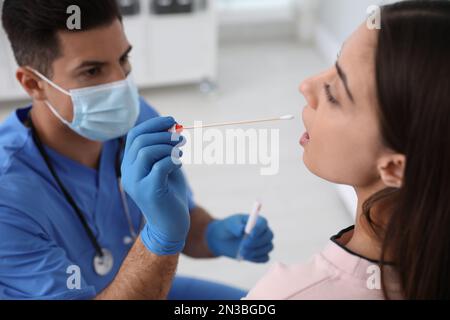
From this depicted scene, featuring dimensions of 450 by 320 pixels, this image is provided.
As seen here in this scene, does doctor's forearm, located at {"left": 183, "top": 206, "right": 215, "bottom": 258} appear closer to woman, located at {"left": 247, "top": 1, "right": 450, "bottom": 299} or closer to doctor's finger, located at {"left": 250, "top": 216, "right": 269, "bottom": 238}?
doctor's finger, located at {"left": 250, "top": 216, "right": 269, "bottom": 238}

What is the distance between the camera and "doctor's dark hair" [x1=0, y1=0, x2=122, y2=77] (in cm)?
107

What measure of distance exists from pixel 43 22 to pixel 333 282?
78cm

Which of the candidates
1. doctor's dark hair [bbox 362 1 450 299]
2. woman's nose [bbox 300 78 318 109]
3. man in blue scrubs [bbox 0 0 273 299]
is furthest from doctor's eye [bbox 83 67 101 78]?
doctor's dark hair [bbox 362 1 450 299]

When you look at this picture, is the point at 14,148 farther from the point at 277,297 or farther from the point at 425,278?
the point at 425,278

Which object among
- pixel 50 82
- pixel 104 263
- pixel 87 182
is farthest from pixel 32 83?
pixel 104 263

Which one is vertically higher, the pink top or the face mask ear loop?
the face mask ear loop

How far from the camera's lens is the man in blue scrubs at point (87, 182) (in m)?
0.92

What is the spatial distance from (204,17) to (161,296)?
2034mm

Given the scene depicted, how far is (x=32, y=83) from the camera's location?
1.17m

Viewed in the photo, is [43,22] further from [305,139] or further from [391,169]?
[391,169]

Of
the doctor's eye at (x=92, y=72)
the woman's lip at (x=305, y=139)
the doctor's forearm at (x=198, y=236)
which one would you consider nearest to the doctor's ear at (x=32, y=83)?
the doctor's eye at (x=92, y=72)

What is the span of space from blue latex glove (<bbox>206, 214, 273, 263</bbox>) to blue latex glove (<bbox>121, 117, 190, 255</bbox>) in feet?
1.11

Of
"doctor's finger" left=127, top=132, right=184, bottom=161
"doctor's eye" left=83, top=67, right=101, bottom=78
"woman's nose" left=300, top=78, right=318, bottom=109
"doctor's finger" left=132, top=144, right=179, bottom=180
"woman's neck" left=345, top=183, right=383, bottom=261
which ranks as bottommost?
"woman's neck" left=345, top=183, right=383, bottom=261

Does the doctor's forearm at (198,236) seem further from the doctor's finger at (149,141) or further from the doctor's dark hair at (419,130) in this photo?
the doctor's dark hair at (419,130)
